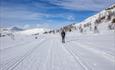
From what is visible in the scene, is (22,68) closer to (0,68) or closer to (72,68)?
(0,68)

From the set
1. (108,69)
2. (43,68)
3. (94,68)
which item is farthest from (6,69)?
(108,69)

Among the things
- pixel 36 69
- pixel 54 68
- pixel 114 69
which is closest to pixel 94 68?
pixel 114 69

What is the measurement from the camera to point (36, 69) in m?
7.51

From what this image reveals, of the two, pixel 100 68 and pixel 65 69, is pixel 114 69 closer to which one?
pixel 100 68

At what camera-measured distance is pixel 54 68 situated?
300 inches

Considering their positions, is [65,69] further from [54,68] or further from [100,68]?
[100,68]

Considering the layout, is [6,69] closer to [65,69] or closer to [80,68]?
[65,69]

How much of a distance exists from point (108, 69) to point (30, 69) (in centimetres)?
300

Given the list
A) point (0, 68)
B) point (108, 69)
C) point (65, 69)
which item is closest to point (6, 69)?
point (0, 68)

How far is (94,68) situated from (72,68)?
33.7 inches

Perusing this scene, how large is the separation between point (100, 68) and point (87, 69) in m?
0.60

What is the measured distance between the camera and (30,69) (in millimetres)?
7551

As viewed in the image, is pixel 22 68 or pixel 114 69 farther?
pixel 22 68

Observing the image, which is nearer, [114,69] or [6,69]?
[114,69]
